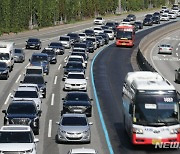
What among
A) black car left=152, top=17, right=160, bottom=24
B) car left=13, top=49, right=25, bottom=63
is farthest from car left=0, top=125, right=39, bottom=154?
black car left=152, top=17, right=160, bottom=24

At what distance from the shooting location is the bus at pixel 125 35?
8144 centimetres

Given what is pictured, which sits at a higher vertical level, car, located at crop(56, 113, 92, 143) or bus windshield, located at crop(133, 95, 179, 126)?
bus windshield, located at crop(133, 95, 179, 126)

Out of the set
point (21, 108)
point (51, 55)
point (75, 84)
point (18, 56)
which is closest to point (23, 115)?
point (21, 108)

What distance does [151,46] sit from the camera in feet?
295

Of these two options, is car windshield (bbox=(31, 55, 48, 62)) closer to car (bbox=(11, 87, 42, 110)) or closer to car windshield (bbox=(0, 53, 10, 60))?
car windshield (bbox=(0, 53, 10, 60))

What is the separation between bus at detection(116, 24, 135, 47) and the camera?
81.4 meters

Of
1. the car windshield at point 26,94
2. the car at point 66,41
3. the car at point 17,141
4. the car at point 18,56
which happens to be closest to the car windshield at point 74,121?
the car at point 17,141

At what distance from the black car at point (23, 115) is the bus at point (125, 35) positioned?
166 feet

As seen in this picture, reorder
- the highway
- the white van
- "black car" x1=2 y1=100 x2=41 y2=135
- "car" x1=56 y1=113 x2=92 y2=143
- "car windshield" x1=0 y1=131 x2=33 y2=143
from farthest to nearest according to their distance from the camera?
the white van
"black car" x1=2 y1=100 x2=41 y2=135
the highway
"car" x1=56 y1=113 x2=92 y2=143
"car windshield" x1=0 y1=131 x2=33 y2=143

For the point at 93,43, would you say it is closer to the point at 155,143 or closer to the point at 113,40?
the point at 113,40

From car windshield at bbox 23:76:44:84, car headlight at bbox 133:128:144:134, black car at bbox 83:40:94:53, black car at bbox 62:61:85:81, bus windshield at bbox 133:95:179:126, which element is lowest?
black car at bbox 83:40:94:53

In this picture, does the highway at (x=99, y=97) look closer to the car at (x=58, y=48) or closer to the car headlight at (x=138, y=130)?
the car headlight at (x=138, y=130)

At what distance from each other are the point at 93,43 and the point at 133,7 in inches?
3443

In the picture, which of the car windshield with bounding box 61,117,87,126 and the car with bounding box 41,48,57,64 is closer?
the car windshield with bounding box 61,117,87,126
